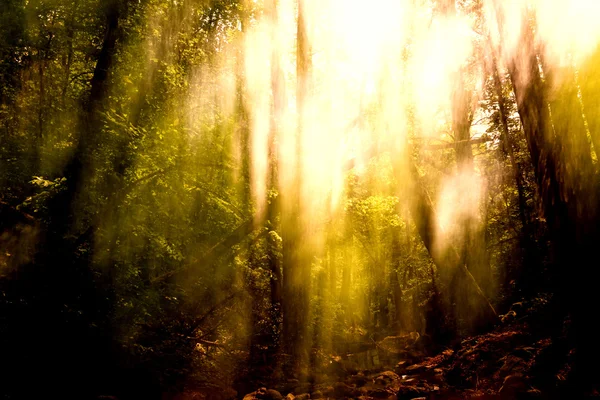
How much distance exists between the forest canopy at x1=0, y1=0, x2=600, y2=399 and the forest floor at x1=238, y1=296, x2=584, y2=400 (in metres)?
0.08

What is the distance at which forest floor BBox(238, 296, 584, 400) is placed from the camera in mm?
5125

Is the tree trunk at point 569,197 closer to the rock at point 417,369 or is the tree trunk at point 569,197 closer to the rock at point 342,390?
the rock at point 342,390

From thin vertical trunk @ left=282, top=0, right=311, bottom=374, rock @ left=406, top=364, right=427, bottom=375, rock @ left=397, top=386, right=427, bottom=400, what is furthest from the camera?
thin vertical trunk @ left=282, top=0, right=311, bottom=374

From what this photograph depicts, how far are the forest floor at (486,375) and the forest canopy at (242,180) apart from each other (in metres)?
0.08

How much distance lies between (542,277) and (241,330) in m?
9.58

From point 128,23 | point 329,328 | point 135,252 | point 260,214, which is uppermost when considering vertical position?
point 128,23

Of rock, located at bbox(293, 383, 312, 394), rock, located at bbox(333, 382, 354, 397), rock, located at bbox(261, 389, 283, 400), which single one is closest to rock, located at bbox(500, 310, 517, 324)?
rock, located at bbox(333, 382, 354, 397)

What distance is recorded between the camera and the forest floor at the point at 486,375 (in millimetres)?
5125

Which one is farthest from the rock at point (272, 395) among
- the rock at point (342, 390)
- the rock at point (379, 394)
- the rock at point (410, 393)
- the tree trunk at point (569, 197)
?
the tree trunk at point (569, 197)

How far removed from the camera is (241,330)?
12539mm

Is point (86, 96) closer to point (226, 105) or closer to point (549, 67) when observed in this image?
point (226, 105)

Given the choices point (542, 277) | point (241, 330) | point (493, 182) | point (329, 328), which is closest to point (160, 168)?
point (241, 330)

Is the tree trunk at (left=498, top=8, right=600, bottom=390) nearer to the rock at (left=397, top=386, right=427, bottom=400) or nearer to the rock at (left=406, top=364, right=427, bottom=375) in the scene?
the rock at (left=397, top=386, right=427, bottom=400)

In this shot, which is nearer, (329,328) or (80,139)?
(80,139)
